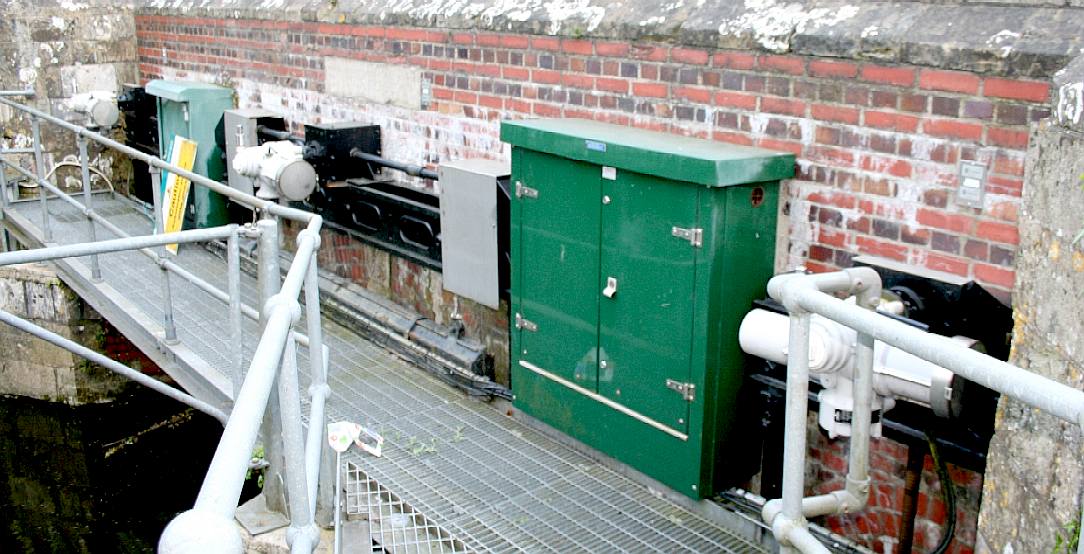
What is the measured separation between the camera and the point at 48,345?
9188 millimetres

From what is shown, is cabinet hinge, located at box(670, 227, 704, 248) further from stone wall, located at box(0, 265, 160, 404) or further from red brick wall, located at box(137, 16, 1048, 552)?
stone wall, located at box(0, 265, 160, 404)

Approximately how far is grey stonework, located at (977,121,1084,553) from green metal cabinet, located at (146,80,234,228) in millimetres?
7060

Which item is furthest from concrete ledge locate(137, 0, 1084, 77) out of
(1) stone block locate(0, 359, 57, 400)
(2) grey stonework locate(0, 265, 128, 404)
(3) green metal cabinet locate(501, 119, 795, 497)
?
(1) stone block locate(0, 359, 57, 400)

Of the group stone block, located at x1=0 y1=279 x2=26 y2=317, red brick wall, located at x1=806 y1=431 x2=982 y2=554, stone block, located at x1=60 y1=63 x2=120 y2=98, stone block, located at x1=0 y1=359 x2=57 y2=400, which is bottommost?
stone block, located at x1=0 y1=359 x2=57 y2=400

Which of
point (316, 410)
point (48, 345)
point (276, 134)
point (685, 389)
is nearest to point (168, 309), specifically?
point (276, 134)

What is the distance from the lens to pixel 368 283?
24.5 feet

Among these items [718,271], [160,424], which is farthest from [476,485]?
[160,424]

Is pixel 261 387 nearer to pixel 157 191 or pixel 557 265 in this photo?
pixel 557 265

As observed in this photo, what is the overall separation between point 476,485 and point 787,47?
243 cm

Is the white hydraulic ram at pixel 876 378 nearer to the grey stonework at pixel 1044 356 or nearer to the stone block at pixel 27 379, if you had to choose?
the grey stonework at pixel 1044 356

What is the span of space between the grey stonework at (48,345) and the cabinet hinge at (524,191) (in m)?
5.43

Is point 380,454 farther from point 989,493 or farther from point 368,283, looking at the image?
point 989,493

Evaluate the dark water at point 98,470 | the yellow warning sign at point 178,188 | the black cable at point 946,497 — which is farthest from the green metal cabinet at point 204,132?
the black cable at point 946,497

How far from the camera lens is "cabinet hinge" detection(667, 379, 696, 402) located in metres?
4.40
